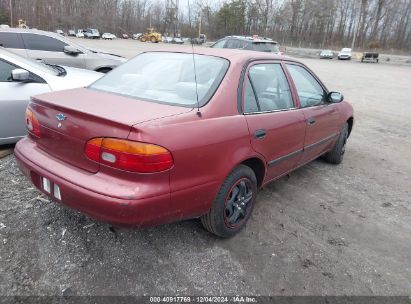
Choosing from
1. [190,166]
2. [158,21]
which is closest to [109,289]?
[190,166]

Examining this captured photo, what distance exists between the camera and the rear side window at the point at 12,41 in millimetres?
7664

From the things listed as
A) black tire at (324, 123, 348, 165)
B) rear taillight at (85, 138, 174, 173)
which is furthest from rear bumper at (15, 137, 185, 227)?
black tire at (324, 123, 348, 165)

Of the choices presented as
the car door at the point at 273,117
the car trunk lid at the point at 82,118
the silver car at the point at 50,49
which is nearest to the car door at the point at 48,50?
the silver car at the point at 50,49

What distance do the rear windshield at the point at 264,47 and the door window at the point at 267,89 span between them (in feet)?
32.1

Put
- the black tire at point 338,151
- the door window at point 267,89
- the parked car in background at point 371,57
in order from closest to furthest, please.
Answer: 1. the door window at point 267,89
2. the black tire at point 338,151
3. the parked car in background at point 371,57

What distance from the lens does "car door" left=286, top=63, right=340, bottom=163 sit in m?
3.90

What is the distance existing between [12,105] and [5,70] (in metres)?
0.56

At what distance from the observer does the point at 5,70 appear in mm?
4480

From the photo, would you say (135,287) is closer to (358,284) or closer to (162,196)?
(162,196)

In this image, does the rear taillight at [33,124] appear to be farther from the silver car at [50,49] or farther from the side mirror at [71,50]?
the side mirror at [71,50]

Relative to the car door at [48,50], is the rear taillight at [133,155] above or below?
below

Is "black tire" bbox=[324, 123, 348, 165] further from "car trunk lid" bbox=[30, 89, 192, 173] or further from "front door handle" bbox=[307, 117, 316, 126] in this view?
"car trunk lid" bbox=[30, 89, 192, 173]

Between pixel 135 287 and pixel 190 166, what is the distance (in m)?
0.92

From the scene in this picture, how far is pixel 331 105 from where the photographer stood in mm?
4484
